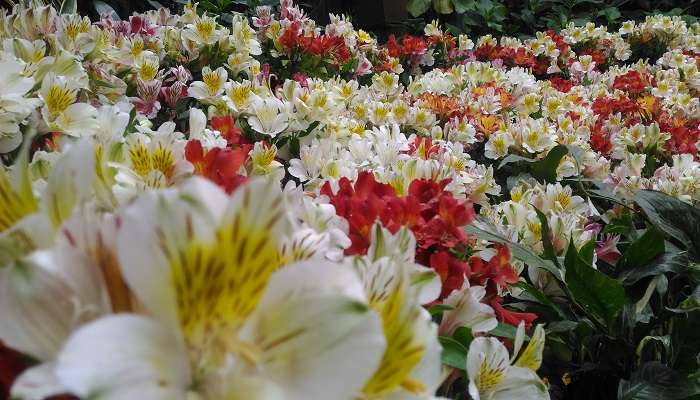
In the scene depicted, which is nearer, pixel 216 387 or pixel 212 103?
pixel 216 387

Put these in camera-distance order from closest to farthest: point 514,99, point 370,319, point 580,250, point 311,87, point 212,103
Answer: point 370,319
point 580,250
point 212,103
point 311,87
point 514,99

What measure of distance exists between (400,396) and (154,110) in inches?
47.4

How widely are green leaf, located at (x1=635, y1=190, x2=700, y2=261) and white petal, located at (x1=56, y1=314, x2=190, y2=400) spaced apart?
3.76 ft

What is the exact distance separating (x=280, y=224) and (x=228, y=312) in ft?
0.19

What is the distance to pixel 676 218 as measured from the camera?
1.27m

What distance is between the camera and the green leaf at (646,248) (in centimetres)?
115

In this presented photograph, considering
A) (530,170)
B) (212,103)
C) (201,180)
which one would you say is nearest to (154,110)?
(212,103)

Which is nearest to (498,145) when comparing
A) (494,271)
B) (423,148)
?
(423,148)

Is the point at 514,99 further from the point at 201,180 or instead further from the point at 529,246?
the point at 201,180

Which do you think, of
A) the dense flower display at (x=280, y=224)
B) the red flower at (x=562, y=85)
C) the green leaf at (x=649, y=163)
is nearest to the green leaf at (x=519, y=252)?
the dense flower display at (x=280, y=224)

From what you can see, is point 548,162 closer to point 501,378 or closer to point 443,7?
point 501,378

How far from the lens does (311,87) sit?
157 centimetres

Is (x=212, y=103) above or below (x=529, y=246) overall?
above

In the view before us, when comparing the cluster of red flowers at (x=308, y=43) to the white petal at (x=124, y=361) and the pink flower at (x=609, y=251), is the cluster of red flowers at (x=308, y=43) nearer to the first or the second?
the pink flower at (x=609, y=251)
